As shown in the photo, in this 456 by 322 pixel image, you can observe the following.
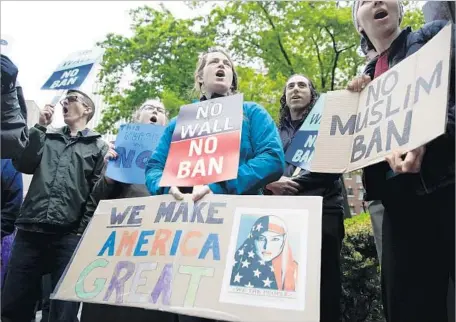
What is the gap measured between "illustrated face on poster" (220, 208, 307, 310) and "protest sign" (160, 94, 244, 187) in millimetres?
263

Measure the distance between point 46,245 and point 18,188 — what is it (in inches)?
31.9

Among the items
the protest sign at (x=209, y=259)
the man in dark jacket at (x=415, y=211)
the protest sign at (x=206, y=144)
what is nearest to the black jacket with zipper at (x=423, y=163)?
the man in dark jacket at (x=415, y=211)

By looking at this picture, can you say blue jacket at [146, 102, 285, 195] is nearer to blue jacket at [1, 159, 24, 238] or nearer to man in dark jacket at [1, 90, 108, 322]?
man in dark jacket at [1, 90, 108, 322]

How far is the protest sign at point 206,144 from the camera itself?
2.01 metres

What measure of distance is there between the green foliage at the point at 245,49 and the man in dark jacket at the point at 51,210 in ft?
24.0

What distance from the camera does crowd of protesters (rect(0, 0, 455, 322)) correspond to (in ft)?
5.34

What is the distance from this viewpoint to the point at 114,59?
45.1ft

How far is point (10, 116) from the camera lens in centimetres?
222

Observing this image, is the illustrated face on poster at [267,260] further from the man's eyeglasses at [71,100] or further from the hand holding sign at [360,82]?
the man's eyeglasses at [71,100]

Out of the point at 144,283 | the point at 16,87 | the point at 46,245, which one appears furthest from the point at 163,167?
→ the point at 46,245

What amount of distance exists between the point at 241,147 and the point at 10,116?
1.20 meters

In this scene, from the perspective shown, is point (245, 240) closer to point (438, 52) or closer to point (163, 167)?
point (163, 167)

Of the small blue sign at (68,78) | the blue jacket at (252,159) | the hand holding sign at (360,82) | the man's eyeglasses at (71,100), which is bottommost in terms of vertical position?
the blue jacket at (252,159)

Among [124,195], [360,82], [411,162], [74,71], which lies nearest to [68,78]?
[74,71]
